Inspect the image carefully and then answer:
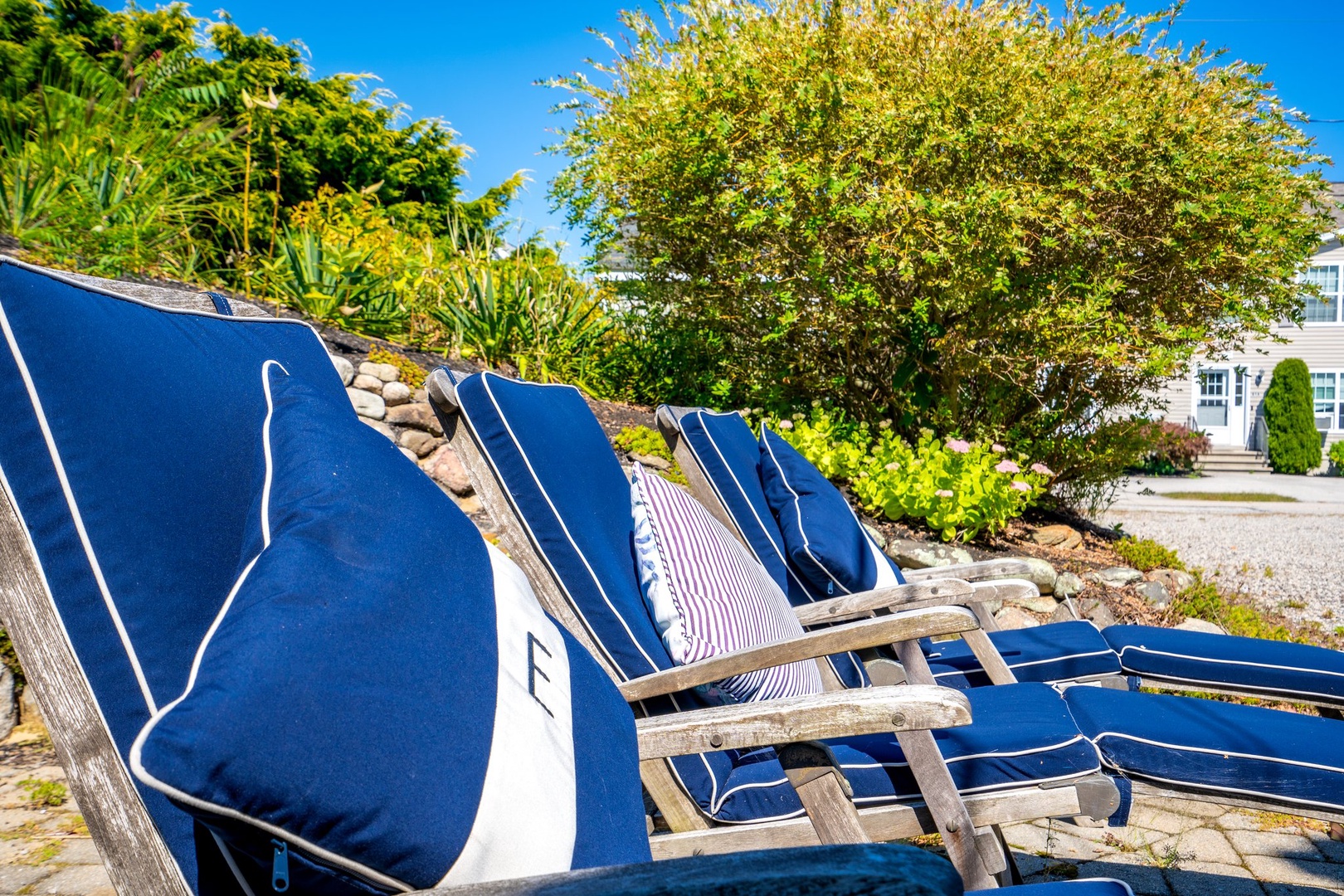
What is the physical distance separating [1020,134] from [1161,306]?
1482mm

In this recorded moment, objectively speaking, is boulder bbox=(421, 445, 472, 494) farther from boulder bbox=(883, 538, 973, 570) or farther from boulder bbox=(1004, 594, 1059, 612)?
boulder bbox=(1004, 594, 1059, 612)

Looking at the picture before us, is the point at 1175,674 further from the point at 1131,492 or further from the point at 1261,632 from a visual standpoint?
the point at 1131,492

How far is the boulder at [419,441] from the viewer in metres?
4.33

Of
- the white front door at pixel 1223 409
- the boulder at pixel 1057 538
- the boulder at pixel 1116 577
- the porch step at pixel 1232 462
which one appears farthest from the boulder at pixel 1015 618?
the white front door at pixel 1223 409

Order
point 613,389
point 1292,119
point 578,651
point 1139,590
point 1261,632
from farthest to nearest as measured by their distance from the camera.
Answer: point 613,389 < point 1292,119 < point 1139,590 < point 1261,632 < point 578,651

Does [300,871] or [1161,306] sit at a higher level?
[1161,306]

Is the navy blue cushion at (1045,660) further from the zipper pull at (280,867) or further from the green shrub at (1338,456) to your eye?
the green shrub at (1338,456)

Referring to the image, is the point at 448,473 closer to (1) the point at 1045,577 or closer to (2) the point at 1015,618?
(2) the point at 1015,618

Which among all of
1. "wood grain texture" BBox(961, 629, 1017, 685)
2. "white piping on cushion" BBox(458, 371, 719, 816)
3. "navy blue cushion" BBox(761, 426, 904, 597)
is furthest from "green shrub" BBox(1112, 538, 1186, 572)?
"white piping on cushion" BBox(458, 371, 719, 816)

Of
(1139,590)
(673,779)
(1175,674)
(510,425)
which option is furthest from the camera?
(1139,590)

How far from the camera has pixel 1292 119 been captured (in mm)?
5355

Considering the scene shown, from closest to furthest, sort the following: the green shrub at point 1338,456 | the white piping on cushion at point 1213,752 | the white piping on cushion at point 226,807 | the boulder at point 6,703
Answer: the white piping on cushion at point 226,807, the white piping on cushion at point 1213,752, the boulder at point 6,703, the green shrub at point 1338,456

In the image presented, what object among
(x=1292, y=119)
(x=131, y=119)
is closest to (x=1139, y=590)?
(x=1292, y=119)

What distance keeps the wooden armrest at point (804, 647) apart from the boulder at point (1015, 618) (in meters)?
2.86
